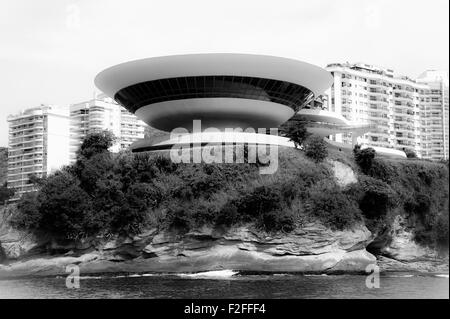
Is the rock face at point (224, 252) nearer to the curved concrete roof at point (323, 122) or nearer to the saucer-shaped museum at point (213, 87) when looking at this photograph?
the saucer-shaped museum at point (213, 87)

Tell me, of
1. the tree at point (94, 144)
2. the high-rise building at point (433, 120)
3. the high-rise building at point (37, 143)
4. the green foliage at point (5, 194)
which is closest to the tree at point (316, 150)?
the tree at point (94, 144)

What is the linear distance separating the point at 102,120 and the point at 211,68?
40.9 m

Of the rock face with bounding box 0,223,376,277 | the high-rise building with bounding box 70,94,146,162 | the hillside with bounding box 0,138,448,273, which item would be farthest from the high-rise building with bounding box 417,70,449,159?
the rock face with bounding box 0,223,376,277

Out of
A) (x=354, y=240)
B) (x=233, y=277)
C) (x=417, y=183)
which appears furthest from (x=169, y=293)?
(x=417, y=183)

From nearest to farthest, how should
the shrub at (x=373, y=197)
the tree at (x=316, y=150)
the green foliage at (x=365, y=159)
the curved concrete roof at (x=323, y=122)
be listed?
1. the shrub at (x=373, y=197)
2. the tree at (x=316, y=150)
3. the green foliage at (x=365, y=159)
4. the curved concrete roof at (x=323, y=122)

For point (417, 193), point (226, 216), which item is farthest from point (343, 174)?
point (226, 216)

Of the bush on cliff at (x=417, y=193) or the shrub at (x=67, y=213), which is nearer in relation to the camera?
the shrub at (x=67, y=213)

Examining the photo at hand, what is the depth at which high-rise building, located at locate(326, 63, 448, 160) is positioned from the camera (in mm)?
68125

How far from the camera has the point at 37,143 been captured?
73.2 metres

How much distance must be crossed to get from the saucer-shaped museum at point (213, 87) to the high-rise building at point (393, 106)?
27494 mm

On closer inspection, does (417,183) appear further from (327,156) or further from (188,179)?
(188,179)

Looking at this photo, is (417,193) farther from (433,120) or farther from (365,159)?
(433,120)

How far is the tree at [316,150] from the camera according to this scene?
33844 mm
